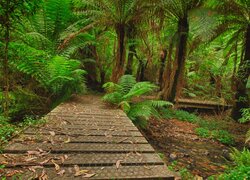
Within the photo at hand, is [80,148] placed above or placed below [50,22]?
below

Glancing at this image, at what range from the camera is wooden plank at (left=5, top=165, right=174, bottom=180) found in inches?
69.3

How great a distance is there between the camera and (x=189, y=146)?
16.6 feet

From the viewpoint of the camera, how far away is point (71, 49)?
6.23 metres

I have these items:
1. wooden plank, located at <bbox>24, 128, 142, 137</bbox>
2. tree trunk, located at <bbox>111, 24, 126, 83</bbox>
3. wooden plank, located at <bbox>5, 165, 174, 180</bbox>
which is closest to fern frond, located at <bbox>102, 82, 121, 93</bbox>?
tree trunk, located at <bbox>111, 24, 126, 83</bbox>

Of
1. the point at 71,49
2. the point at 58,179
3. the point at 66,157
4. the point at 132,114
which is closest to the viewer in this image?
the point at 58,179

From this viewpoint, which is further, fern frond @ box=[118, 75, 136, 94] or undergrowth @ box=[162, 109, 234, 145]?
undergrowth @ box=[162, 109, 234, 145]

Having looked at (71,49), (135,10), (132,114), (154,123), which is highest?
(135,10)

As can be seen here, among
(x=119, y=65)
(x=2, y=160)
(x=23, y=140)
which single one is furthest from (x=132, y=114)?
(x=2, y=160)

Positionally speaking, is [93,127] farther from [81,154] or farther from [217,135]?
[217,135]

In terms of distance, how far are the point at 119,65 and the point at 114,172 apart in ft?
15.8

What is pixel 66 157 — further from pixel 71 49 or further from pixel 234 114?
pixel 234 114

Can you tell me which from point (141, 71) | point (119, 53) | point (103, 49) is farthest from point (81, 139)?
point (141, 71)

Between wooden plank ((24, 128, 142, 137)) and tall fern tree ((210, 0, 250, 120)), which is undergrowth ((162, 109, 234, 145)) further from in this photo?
wooden plank ((24, 128, 142, 137))

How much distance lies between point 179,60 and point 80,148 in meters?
5.95
